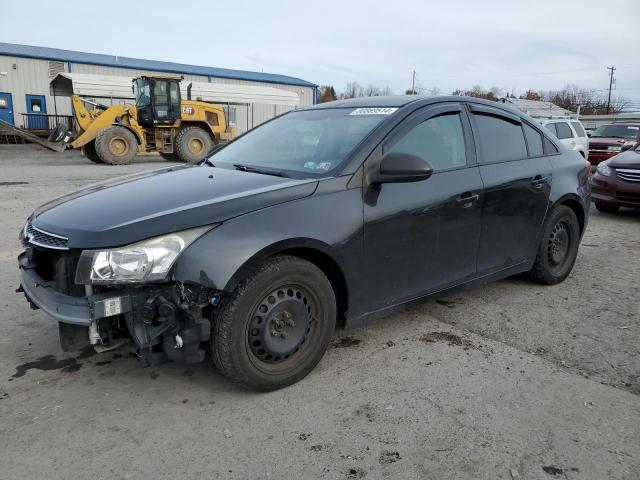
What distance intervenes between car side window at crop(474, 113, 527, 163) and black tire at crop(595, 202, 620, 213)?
5.52 metres

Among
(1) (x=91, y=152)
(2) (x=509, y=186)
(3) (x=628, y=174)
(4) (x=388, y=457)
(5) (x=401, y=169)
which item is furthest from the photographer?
(1) (x=91, y=152)

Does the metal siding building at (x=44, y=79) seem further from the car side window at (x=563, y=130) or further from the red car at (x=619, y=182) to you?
the red car at (x=619, y=182)

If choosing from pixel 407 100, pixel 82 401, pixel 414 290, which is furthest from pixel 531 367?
pixel 82 401

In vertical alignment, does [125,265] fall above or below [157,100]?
below

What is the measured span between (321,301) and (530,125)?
2.75 meters

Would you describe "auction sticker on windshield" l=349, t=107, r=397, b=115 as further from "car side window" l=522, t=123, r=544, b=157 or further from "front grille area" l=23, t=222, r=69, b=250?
"front grille area" l=23, t=222, r=69, b=250

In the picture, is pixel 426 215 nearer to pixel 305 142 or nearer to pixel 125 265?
pixel 305 142

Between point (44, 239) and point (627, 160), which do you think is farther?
point (627, 160)

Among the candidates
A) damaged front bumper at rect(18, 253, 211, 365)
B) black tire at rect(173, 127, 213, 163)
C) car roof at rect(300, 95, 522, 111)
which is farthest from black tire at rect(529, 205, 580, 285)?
black tire at rect(173, 127, 213, 163)

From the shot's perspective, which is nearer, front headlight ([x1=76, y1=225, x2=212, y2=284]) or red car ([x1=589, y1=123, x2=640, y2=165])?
front headlight ([x1=76, y1=225, x2=212, y2=284])

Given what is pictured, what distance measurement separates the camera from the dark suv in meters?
2.56

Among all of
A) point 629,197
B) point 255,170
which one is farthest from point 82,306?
point 629,197

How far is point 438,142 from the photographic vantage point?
12.2 ft

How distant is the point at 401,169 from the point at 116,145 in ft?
55.2
